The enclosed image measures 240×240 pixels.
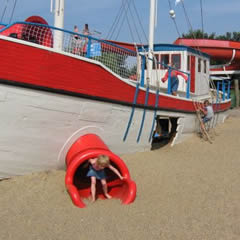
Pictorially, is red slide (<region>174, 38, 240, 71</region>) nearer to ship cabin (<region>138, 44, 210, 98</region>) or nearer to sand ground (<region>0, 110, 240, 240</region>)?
ship cabin (<region>138, 44, 210, 98</region>)

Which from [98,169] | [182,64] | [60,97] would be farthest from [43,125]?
[182,64]

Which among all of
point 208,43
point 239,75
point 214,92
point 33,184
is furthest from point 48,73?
point 239,75

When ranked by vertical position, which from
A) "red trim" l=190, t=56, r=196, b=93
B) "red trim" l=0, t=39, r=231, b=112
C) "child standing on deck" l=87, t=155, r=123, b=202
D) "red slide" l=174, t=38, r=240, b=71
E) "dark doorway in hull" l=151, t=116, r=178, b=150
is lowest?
"child standing on deck" l=87, t=155, r=123, b=202

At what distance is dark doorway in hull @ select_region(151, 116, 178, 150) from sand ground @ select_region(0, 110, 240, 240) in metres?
2.36

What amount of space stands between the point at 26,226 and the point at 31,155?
1327 mm

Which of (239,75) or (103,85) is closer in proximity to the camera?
(103,85)

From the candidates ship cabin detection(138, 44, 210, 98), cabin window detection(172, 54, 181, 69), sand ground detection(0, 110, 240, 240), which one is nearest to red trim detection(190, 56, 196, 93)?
ship cabin detection(138, 44, 210, 98)

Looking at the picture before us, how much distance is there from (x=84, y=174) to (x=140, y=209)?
5.12 ft

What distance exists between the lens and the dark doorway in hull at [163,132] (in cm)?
867

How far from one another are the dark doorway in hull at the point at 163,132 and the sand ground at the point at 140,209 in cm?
236

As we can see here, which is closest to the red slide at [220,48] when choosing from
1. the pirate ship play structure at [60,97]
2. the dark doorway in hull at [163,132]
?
the dark doorway in hull at [163,132]

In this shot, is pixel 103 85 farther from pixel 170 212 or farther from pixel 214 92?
pixel 214 92

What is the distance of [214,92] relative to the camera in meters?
13.4

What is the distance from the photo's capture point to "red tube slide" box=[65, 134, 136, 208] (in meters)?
4.65
